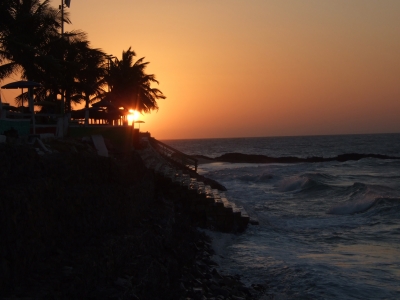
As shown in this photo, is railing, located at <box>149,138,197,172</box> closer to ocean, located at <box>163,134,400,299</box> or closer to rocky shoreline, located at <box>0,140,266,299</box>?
ocean, located at <box>163,134,400,299</box>

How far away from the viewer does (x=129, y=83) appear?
4053cm

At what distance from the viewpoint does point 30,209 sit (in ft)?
19.7

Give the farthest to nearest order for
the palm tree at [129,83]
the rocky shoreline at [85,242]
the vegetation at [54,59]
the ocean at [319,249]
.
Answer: the palm tree at [129,83]
the vegetation at [54,59]
the ocean at [319,249]
the rocky shoreline at [85,242]

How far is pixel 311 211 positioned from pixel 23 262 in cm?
1735

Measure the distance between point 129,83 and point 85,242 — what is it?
3423cm

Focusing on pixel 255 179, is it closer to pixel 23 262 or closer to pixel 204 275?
pixel 204 275

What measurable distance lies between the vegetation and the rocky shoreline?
9396 mm

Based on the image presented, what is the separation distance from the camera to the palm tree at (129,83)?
131ft

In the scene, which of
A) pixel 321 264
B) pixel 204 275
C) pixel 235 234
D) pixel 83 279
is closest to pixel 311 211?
pixel 235 234

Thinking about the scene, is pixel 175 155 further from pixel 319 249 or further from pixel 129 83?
pixel 319 249

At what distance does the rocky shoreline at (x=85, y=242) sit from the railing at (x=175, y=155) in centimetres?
1811

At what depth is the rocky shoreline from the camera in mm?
5688

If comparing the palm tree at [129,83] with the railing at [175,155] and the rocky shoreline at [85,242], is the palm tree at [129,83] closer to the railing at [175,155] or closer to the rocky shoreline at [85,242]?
the railing at [175,155]

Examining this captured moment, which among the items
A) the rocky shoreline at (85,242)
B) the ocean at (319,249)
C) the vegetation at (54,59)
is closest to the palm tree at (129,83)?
the vegetation at (54,59)
